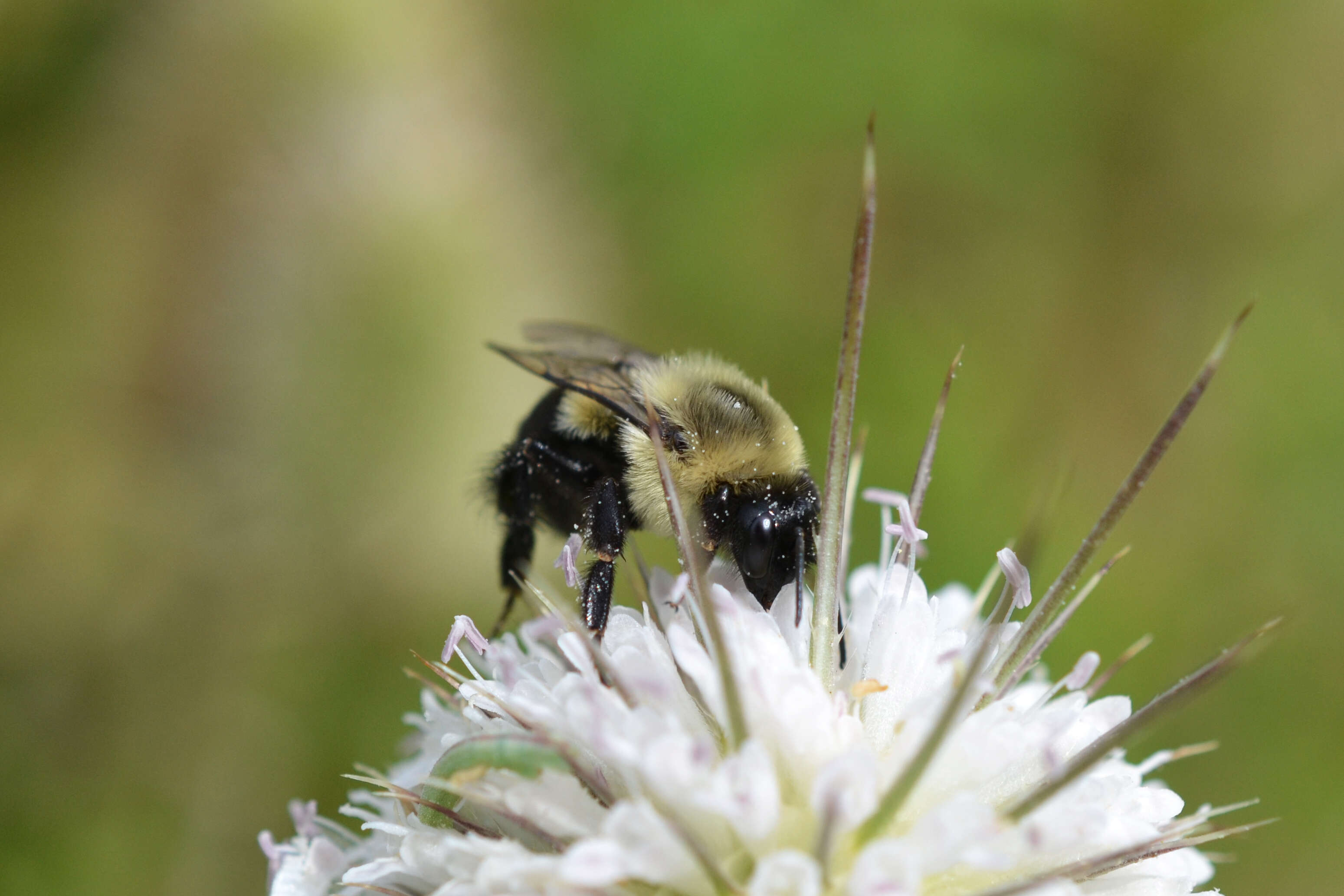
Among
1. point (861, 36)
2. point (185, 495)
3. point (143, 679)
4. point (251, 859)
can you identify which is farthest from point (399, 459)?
point (861, 36)

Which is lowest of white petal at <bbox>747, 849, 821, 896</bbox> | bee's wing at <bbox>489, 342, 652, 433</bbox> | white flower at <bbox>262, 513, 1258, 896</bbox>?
white petal at <bbox>747, 849, 821, 896</bbox>

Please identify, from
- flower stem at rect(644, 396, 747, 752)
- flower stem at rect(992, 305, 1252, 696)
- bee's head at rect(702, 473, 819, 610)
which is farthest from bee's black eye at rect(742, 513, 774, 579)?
flower stem at rect(992, 305, 1252, 696)

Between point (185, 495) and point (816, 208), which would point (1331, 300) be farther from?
point (185, 495)

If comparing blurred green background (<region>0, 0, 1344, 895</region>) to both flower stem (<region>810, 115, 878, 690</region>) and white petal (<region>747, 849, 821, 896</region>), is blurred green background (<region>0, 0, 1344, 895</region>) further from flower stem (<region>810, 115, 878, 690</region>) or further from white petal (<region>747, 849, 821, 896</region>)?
white petal (<region>747, 849, 821, 896</region>)

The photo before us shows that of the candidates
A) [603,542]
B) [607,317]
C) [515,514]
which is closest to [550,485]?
[515,514]

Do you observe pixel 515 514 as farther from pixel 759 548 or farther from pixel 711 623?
pixel 711 623

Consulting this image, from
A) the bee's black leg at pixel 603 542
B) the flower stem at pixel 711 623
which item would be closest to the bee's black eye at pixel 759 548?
the flower stem at pixel 711 623

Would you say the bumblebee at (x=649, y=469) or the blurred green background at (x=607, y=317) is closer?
the bumblebee at (x=649, y=469)

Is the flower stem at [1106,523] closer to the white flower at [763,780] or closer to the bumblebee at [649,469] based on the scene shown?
the white flower at [763,780]
